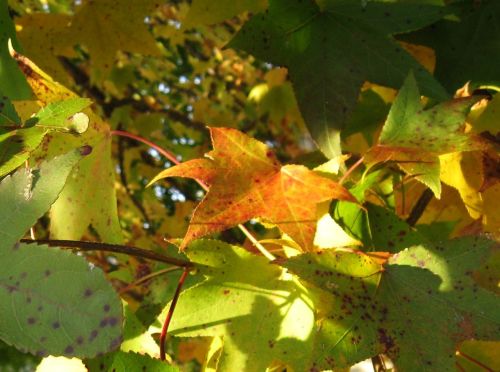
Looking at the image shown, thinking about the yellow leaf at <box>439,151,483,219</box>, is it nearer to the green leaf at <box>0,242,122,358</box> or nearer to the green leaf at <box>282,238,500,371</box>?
the green leaf at <box>282,238,500,371</box>

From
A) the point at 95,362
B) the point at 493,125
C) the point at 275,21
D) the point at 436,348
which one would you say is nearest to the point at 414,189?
the point at 493,125

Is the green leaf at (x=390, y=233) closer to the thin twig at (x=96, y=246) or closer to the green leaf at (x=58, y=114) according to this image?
the thin twig at (x=96, y=246)

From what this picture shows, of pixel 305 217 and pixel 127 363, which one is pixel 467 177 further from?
pixel 127 363

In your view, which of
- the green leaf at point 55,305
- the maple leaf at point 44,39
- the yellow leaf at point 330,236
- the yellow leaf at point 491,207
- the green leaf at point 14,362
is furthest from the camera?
the green leaf at point 14,362

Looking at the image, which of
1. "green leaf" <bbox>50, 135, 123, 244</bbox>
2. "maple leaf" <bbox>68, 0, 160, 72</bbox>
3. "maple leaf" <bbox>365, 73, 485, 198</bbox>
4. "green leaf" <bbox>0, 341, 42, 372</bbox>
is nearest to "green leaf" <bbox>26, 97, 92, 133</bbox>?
"green leaf" <bbox>50, 135, 123, 244</bbox>

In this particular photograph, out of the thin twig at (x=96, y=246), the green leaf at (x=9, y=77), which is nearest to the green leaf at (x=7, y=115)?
the thin twig at (x=96, y=246)

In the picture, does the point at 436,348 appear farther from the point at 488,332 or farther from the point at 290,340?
the point at 290,340
